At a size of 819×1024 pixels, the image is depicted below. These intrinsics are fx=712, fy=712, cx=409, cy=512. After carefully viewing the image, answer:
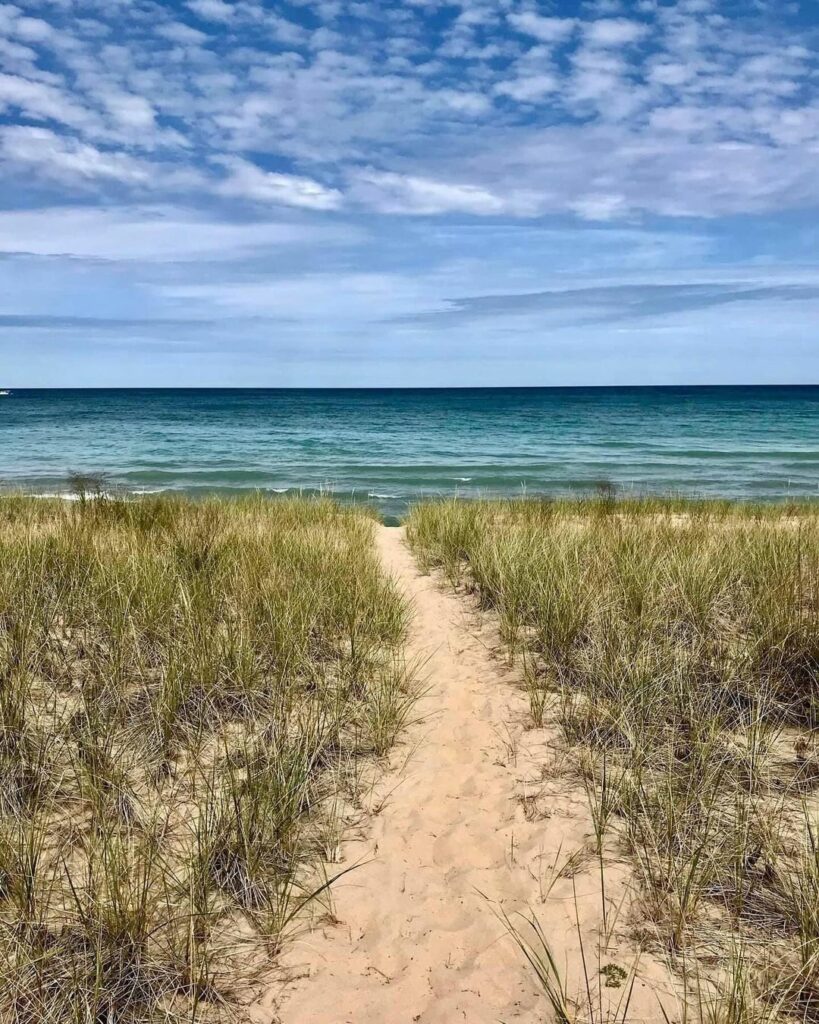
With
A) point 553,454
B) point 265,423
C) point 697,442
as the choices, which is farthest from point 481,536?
point 265,423

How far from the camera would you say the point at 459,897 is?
298cm

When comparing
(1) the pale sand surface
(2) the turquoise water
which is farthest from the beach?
(2) the turquoise water

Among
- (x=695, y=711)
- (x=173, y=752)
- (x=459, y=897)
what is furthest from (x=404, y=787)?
(x=695, y=711)

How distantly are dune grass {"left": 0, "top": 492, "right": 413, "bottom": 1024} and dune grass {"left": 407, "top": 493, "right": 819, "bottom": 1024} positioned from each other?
1.20m

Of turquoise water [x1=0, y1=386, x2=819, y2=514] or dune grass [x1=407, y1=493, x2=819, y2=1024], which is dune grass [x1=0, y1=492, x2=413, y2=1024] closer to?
dune grass [x1=407, y1=493, x2=819, y2=1024]

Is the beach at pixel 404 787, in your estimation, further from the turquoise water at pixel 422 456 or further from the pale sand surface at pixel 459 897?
the turquoise water at pixel 422 456

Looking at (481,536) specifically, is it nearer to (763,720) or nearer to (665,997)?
(763,720)

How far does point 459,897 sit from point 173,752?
169cm

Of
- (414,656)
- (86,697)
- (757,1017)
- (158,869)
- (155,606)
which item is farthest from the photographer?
(414,656)

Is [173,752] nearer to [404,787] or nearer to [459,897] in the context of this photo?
[404,787]

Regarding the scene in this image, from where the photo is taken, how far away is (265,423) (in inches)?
1731

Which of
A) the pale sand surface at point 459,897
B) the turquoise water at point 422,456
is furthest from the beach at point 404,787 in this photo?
the turquoise water at point 422,456

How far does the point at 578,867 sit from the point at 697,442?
102 feet

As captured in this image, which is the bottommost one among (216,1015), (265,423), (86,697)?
(216,1015)
